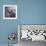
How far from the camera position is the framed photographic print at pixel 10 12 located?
4348 millimetres

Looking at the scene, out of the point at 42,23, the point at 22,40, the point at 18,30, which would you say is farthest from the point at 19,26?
the point at 42,23

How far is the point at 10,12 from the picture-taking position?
4379 mm

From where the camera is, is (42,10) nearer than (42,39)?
No

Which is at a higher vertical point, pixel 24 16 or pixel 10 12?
pixel 10 12

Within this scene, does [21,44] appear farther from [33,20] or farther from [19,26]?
[33,20]

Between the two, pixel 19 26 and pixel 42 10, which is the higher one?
pixel 42 10

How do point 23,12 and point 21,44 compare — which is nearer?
point 21,44

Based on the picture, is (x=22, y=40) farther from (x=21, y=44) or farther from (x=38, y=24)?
(x=38, y=24)

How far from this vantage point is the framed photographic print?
4348 millimetres

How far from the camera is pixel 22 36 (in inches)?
166

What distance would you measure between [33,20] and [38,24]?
21cm

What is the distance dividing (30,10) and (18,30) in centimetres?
78

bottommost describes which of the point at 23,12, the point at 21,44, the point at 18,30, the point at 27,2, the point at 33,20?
the point at 21,44

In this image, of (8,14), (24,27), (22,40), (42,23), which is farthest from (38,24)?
(8,14)
